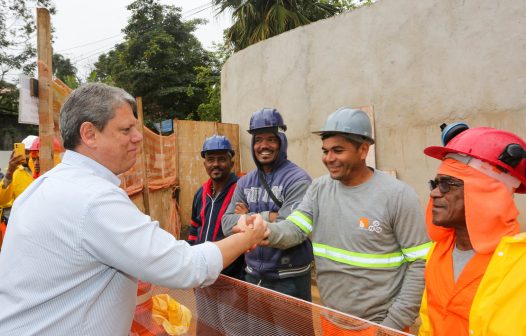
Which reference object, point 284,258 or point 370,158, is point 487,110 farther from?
point 284,258

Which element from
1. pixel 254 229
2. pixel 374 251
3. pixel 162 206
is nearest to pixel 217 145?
pixel 254 229

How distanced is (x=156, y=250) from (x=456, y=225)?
4.16 ft

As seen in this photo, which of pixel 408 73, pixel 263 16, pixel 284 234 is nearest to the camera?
pixel 284 234

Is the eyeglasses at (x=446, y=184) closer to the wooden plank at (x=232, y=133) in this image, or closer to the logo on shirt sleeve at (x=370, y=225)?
the logo on shirt sleeve at (x=370, y=225)

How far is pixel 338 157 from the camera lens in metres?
2.20

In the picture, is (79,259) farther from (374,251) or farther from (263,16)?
(263,16)

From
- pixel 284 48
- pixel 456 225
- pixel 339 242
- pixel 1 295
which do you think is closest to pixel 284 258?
pixel 339 242

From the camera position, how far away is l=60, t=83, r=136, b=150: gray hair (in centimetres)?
159

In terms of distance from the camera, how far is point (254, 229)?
6.74 ft

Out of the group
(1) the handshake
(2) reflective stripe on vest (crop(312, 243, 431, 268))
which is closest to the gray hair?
(1) the handshake

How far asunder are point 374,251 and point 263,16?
1449 centimetres

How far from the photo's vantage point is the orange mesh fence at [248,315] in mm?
1698

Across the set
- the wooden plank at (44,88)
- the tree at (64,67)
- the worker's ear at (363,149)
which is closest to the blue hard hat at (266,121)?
the worker's ear at (363,149)

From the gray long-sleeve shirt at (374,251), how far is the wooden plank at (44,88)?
1961 millimetres
